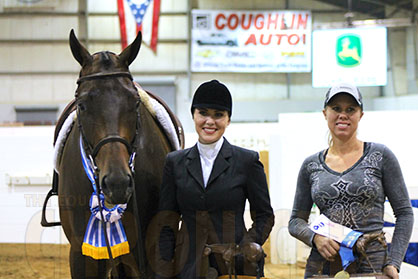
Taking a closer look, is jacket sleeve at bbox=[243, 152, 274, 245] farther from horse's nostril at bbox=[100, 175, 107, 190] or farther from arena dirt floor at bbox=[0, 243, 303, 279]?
arena dirt floor at bbox=[0, 243, 303, 279]

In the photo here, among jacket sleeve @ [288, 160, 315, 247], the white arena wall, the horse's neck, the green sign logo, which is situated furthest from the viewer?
the green sign logo

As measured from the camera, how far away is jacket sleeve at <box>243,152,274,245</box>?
1751 mm

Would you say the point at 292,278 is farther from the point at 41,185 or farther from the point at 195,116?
the point at 195,116

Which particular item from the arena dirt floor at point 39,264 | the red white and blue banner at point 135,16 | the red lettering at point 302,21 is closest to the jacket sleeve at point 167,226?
the arena dirt floor at point 39,264

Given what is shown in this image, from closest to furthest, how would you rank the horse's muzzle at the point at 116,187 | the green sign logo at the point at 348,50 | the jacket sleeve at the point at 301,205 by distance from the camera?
the horse's muzzle at the point at 116,187
the jacket sleeve at the point at 301,205
the green sign logo at the point at 348,50

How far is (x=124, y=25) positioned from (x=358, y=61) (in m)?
4.21

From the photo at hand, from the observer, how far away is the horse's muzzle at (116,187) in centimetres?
168

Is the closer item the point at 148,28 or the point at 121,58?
the point at 121,58

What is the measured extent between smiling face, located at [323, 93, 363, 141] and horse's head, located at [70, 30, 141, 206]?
2.30 feet

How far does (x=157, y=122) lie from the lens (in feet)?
8.12

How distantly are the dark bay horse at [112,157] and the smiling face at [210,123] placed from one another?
0.84 ft

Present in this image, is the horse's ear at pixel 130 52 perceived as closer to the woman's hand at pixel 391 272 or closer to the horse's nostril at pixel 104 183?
the horse's nostril at pixel 104 183

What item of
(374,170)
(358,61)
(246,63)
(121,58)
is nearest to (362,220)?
(374,170)

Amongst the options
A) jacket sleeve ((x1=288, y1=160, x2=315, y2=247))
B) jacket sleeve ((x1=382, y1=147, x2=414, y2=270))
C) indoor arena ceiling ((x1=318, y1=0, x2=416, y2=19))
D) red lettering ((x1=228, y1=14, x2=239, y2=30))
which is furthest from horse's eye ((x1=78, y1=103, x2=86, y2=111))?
indoor arena ceiling ((x1=318, y1=0, x2=416, y2=19))
